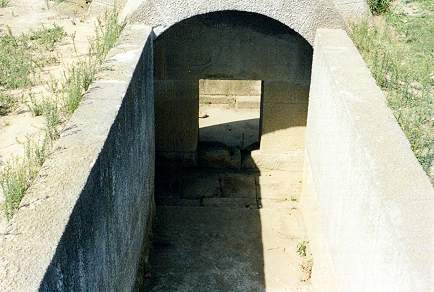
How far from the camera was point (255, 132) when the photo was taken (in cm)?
1120

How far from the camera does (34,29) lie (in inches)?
297

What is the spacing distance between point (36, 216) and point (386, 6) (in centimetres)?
584

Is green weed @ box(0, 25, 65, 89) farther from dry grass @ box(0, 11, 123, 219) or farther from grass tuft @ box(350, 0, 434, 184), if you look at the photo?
grass tuft @ box(350, 0, 434, 184)

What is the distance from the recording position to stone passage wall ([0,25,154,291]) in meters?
3.28

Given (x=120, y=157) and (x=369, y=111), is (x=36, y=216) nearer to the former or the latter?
(x=120, y=157)

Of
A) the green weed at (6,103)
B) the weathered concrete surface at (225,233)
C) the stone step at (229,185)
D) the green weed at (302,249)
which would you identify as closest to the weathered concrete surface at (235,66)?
the stone step at (229,185)

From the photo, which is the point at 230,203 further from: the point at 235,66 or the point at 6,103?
the point at 6,103

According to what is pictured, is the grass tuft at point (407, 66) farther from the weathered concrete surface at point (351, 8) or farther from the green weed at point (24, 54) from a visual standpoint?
the green weed at point (24, 54)

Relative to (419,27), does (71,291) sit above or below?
below

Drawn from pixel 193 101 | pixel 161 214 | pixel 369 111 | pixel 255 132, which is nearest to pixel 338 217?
pixel 369 111

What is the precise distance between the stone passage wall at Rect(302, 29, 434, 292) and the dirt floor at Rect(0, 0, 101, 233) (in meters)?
2.42

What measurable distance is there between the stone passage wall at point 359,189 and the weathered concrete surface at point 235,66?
1.30m

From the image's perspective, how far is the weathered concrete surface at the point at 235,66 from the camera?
8531 millimetres

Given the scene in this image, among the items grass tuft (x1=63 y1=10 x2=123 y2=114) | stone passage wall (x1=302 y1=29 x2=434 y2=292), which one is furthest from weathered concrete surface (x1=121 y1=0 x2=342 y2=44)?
grass tuft (x1=63 y1=10 x2=123 y2=114)
